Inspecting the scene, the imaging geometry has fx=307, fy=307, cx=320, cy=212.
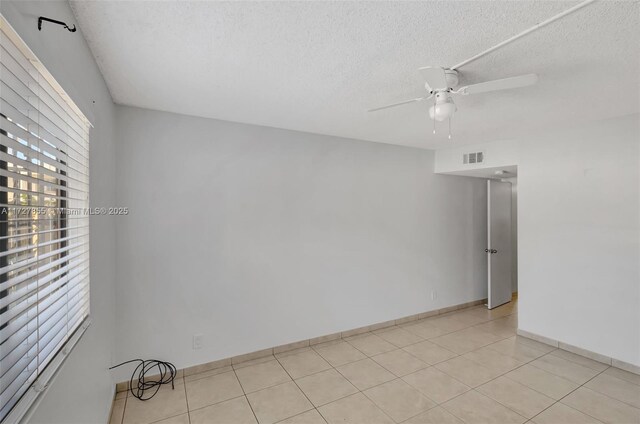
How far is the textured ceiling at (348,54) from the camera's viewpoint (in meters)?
1.38

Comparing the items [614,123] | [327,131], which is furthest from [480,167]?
[327,131]

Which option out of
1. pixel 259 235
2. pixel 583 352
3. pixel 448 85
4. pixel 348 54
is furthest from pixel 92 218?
pixel 583 352

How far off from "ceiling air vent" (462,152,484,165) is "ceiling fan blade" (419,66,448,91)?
2563 mm

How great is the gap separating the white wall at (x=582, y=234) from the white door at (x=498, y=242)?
99 centimetres

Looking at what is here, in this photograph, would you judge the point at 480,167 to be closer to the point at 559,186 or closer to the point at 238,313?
the point at 559,186

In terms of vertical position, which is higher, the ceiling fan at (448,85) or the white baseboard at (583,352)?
the ceiling fan at (448,85)

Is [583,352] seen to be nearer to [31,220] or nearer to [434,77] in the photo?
[434,77]

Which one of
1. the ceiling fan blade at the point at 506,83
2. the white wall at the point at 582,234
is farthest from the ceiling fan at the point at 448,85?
the white wall at the point at 582,234

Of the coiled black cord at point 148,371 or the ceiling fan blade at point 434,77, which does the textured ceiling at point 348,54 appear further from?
the coiled black cord at point 148,371

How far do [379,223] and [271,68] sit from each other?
2.58 metres

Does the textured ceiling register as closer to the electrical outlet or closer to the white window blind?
the white window blind

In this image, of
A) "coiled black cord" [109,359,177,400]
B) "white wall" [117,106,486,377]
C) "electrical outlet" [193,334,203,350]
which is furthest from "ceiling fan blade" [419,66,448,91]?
"coiled black cord" [109,359,177,400]

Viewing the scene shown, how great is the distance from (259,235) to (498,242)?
3893 millimetres

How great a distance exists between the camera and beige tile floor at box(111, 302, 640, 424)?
7.56ft
